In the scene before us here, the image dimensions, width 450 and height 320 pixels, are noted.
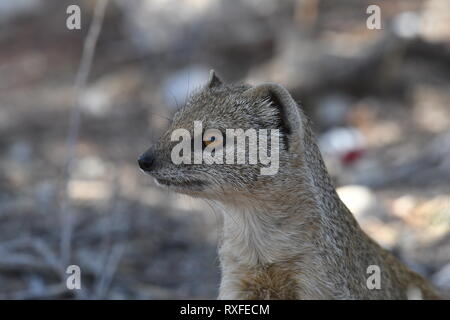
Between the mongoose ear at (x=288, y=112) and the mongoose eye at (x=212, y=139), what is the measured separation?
0.35 m

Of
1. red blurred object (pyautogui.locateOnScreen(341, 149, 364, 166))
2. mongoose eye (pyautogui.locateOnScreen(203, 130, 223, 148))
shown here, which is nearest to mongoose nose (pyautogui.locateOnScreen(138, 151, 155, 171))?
mongoose eye (pyautogui.locateOnScreen(203, 130, 223, 148))

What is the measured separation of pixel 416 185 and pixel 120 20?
5423 millimetres

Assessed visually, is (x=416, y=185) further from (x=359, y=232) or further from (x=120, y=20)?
(x=120, y=20)

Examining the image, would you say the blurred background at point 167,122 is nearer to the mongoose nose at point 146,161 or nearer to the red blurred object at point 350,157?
the red blurred object at point 350,157

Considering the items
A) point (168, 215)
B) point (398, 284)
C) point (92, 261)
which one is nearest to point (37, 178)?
point (168, 215)

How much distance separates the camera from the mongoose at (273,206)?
385cm

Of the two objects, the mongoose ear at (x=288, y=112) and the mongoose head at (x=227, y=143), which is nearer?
the mongoose head at (x=227, y=143)

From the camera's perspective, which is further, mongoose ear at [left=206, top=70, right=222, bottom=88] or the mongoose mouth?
mongoose ear at [left=206, top=70, right=222, bottom=88]

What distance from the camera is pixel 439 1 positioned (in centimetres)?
969

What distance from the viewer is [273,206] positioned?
400 centimetres

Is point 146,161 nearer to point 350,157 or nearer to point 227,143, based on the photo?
point 227,143

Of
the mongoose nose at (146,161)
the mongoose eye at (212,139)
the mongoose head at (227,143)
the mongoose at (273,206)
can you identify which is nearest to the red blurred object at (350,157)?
the mongoose at (273,206)

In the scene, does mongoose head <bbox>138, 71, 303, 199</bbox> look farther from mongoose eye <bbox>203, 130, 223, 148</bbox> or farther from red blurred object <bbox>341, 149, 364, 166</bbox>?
red blurred object <bbox>341, 149, 364, 166</bbox>

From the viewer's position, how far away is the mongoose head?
380 cm
